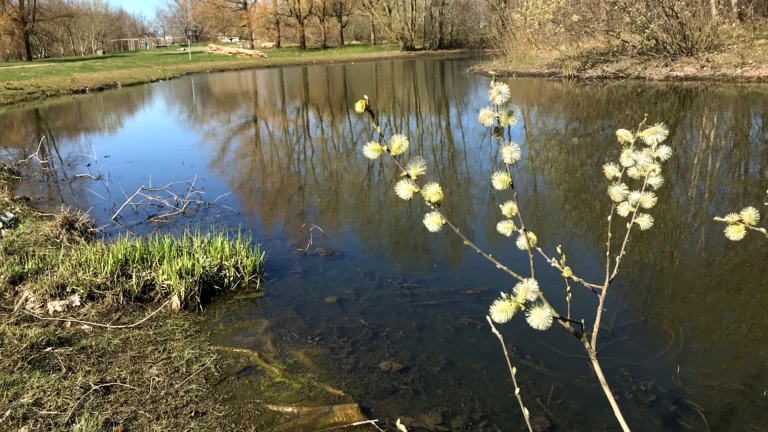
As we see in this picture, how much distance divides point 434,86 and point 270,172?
41.8 feet

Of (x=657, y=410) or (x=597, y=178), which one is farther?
(x=597, y=178)

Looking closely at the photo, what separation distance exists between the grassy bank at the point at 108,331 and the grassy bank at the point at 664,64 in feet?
53.5

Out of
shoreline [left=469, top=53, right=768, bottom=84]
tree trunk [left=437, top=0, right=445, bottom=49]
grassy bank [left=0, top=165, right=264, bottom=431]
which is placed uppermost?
tree trunk [left=437, top=0, right=445, bottom=49]

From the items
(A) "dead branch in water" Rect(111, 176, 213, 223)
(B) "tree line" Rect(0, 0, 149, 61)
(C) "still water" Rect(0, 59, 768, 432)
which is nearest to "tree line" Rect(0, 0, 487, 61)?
(B) "tree line" Rect(0, 0, 149, 61)

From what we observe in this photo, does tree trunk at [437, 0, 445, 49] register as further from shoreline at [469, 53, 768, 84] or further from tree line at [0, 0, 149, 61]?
tree line at [0, 0, 149, 61]

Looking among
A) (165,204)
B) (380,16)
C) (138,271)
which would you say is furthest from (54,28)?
(138,271)

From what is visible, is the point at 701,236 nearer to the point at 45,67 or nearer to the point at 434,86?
the point at 434,86

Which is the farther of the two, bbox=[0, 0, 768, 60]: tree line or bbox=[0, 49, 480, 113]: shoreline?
bbox=[0, 49, 480, 113]: shoreline

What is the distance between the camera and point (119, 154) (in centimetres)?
1169

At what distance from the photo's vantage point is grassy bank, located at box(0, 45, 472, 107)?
23.2m

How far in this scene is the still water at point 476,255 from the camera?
11.4 ft

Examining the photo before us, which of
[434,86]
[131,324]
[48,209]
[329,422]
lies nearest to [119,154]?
[48,209]

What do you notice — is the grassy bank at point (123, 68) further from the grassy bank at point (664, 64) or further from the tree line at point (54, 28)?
the grassy bank at point (664, 64)

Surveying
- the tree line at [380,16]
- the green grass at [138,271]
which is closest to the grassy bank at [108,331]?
the green grass at [138,271]
